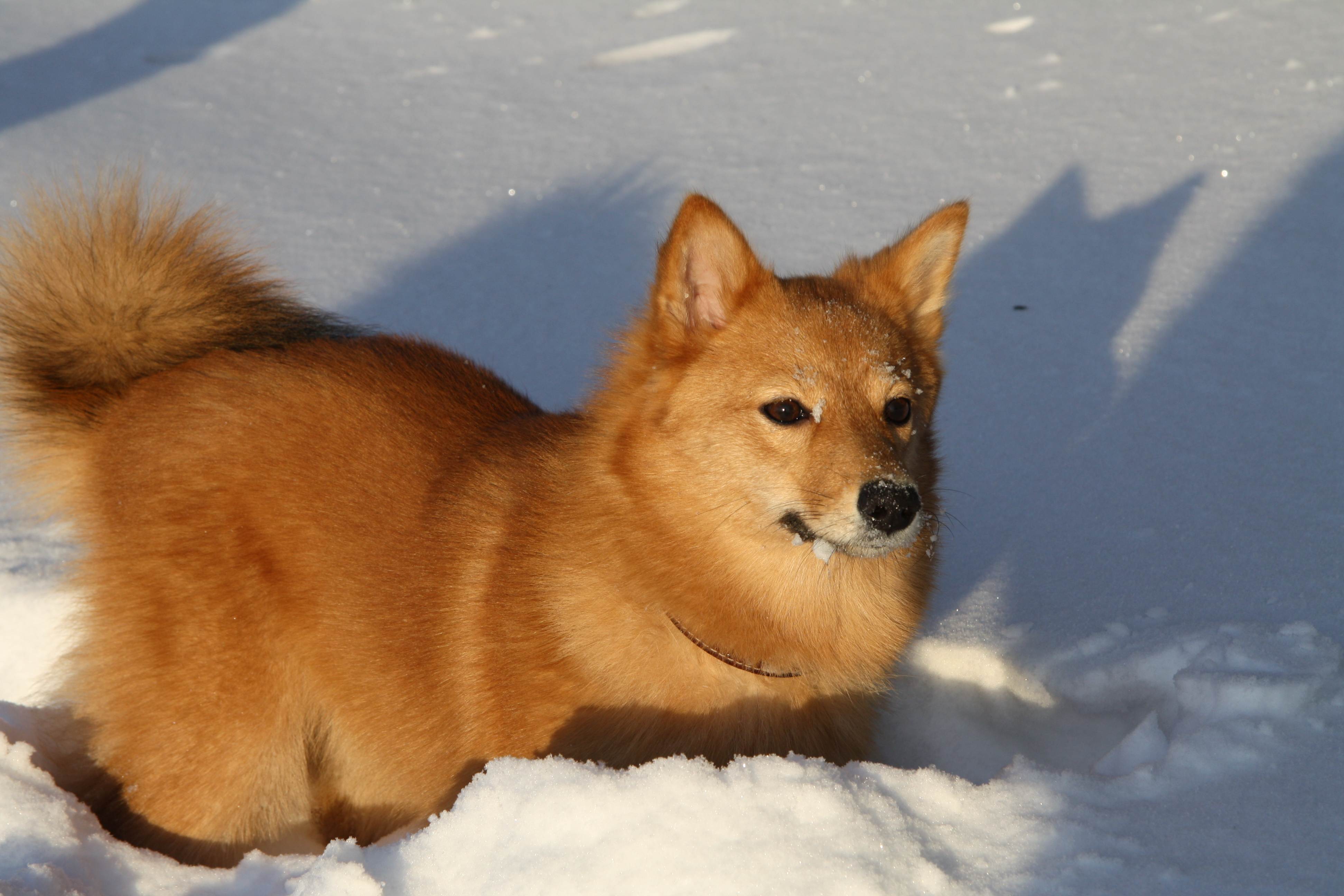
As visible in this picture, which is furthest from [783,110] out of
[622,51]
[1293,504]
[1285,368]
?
[1293,504]

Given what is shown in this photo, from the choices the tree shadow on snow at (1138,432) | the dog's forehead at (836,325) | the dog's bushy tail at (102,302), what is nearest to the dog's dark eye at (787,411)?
the dog's forehead at (836,325)

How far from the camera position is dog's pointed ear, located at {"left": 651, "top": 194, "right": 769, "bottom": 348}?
7.65 ft

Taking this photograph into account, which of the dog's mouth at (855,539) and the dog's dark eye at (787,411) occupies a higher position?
the dog's dark eye at (787,411)

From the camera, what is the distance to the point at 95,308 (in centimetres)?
264

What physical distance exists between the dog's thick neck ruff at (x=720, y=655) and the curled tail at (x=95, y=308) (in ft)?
4.44

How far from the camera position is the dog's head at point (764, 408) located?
7.22 feet

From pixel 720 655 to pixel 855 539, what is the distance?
15.5 inches

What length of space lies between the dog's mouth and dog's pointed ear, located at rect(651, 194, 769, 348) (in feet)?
1.60

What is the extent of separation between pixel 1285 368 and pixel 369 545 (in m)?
3.19

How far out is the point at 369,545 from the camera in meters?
2.47

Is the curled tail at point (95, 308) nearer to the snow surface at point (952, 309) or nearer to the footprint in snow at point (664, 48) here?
the snow surface at point (952, 309)

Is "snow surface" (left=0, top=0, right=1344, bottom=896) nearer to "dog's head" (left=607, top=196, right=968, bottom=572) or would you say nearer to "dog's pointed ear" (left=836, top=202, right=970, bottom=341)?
"dog's head" (left=607, top=196, right=968, bottom=572)

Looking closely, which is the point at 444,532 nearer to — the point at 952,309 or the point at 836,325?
the point at 836,325

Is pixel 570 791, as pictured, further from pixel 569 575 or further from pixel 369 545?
pixel 369 545
